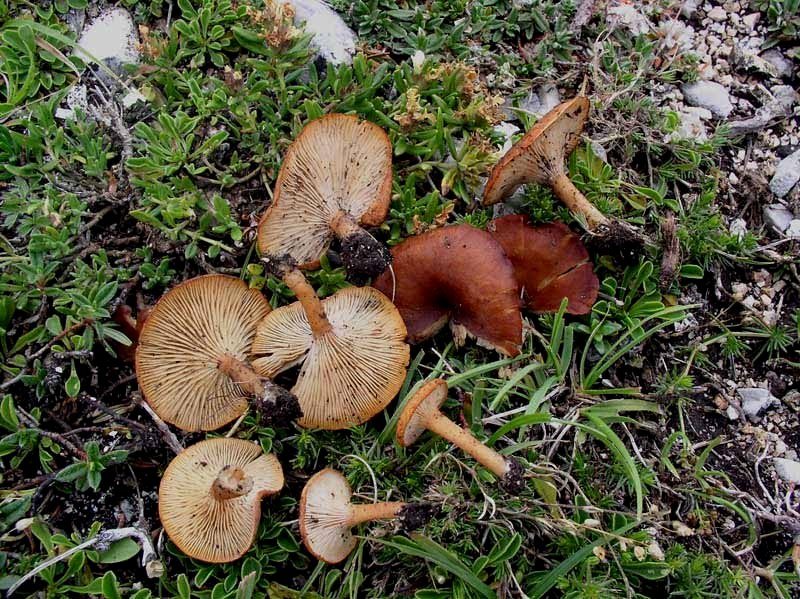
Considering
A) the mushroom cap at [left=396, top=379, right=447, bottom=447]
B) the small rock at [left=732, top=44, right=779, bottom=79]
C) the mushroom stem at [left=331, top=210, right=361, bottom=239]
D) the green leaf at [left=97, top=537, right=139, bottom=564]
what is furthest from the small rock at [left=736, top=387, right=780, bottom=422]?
the green leaf at [left=97, top=537, right=139, bottom=564]

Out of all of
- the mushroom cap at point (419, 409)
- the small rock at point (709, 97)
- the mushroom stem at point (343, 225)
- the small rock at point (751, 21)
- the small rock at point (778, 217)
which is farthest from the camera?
the small rock at point (751, 21)

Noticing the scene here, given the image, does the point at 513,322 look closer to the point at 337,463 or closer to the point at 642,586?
the point at 337,463

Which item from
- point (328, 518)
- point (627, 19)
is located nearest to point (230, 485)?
point (328, 518)

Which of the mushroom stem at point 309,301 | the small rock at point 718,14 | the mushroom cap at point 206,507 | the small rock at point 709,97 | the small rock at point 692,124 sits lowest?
the mushroom cap at point 206,507

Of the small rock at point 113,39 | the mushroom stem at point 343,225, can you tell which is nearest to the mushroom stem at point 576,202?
the mushroom stem at point 343,225

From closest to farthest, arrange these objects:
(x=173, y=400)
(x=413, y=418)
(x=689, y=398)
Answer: (x=413, y=418) → (x=173, y=400) → (x=689, y=398)

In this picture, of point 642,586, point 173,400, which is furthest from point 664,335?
point 173,400

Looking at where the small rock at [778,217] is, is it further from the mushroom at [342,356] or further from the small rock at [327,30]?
the small rock at [327,30]
